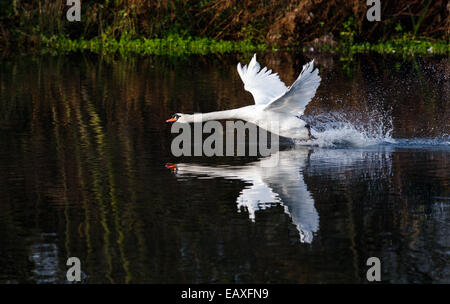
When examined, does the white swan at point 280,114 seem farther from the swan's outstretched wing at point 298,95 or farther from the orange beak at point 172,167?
the orange beak at point 172,167

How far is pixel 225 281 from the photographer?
277 inches

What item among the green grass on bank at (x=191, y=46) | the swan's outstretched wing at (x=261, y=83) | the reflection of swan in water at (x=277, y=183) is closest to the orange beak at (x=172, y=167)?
the reflection of swan in water at (x=277, y=183)

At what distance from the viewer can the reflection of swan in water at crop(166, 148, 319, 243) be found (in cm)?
897

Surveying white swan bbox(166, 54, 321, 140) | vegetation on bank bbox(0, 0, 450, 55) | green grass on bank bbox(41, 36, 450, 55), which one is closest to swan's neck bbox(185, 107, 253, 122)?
white swan bbox(166, 54, 321, 140)

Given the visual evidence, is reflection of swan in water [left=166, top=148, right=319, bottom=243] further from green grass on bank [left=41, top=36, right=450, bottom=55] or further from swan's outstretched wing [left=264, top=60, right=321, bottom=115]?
green grass on bank [left=41, top=36, right=450, bottom=55]

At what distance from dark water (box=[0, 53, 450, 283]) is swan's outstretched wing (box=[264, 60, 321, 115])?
0.61 meters

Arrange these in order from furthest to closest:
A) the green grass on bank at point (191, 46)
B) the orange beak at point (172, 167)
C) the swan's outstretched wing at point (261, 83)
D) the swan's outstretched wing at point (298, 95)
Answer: the green grass on bank at point (191, 46) < the swan's outstretched wing at point (261, 83) < the swan's outstretched wing at point (298, 95) < the orange beak at point (172, 167)

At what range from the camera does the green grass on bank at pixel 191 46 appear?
2978cm

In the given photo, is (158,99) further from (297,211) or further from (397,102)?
(297,211)

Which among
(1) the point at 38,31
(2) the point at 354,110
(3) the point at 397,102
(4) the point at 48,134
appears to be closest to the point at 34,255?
(4) the point at 48,134

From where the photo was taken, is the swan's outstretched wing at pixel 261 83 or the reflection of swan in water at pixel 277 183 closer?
the reflection of swan in water at pixel 277 183

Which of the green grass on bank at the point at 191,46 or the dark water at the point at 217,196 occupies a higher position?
the green grass on bank at the point at 191,46

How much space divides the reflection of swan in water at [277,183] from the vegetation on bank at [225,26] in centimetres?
1789

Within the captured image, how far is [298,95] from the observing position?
494 inches
